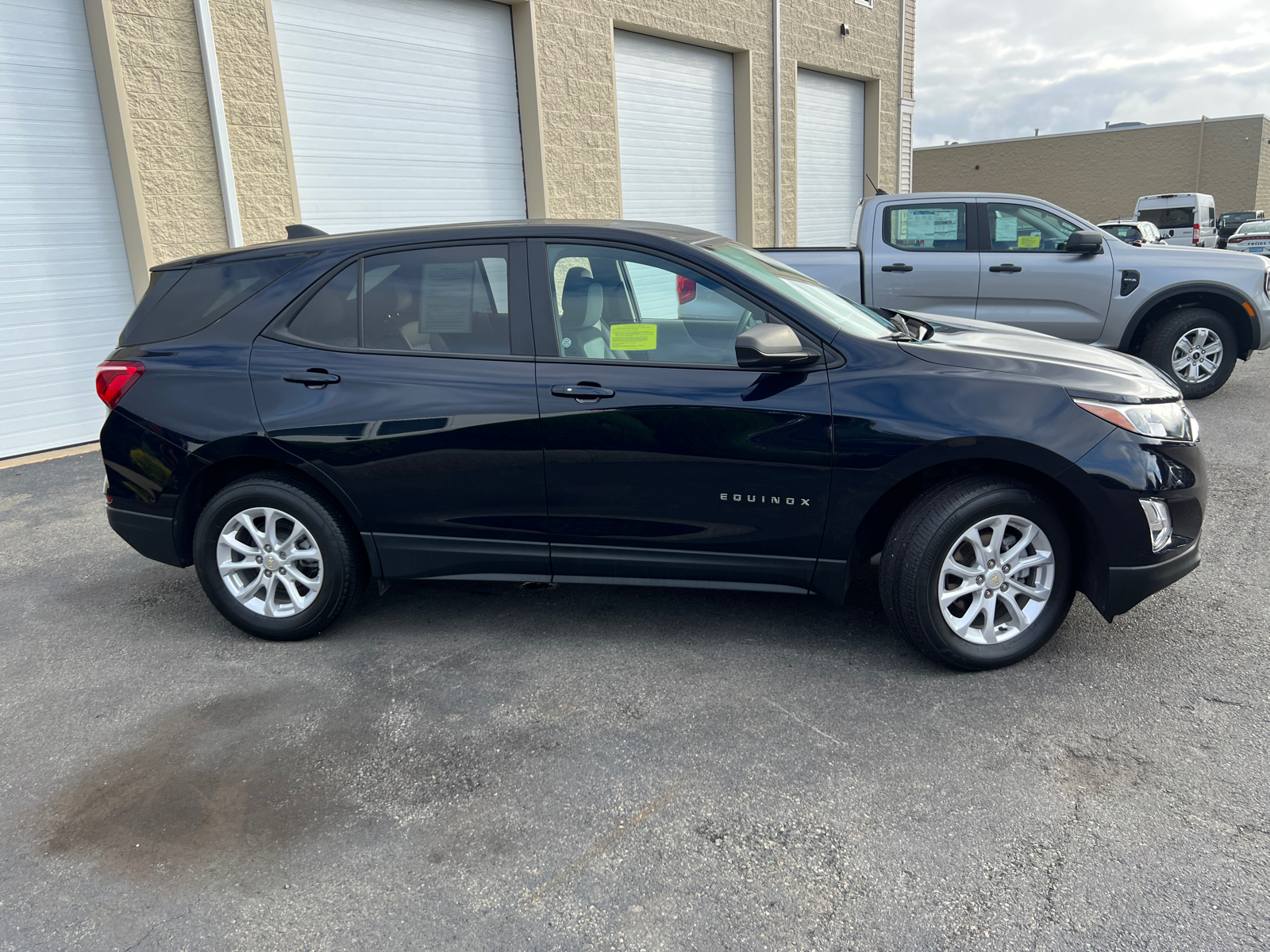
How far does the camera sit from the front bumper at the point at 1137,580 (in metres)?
3.27

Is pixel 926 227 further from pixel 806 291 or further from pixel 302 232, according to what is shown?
pixel 302 232

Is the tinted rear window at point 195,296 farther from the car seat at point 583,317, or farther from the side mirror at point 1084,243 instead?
the side mirror at point 1084,243

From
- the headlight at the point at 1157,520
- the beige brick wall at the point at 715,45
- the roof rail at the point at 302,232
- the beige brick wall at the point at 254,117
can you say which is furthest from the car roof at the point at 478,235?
the beige brick wall at the point at 715,45

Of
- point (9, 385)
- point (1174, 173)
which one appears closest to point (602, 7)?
point (9, 385)

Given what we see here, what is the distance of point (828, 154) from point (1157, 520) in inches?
589

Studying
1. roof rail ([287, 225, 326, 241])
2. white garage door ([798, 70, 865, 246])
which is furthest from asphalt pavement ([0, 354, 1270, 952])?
white garage door ([798, 70, 865, 246])

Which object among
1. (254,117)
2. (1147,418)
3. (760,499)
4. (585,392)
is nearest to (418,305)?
(585,392)

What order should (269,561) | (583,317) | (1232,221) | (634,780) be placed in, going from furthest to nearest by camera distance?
(1232,221), (269,561), (583,317), (634,780)

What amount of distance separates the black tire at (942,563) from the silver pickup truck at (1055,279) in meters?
4.96

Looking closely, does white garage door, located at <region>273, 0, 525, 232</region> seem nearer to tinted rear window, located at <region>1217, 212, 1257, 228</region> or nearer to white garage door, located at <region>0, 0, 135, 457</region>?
white garage door, located at <region>0, 0, 135, 457</region>

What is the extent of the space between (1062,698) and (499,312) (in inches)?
102

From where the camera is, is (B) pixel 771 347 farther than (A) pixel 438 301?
No

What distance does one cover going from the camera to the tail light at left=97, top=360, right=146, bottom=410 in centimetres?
390

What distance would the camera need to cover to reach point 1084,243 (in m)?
7.88
